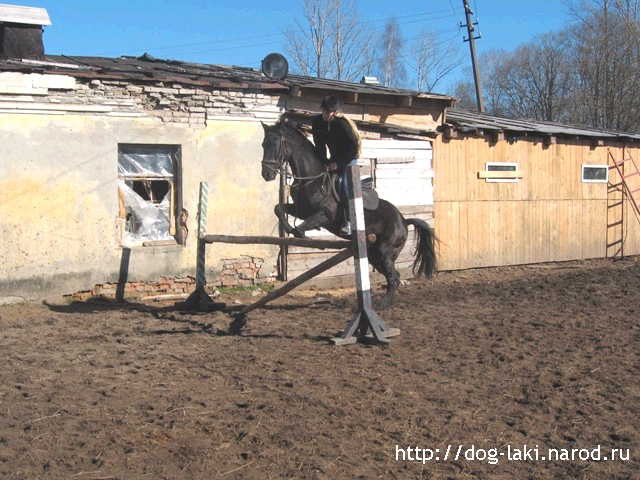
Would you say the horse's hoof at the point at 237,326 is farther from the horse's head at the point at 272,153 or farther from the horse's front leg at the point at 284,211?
the horse's head at the point at 272,153

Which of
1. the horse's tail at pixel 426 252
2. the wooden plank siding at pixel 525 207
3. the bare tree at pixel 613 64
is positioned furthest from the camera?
the bare tree at pixel 613 64

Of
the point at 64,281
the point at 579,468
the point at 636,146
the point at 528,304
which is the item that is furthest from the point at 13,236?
the point at 636,146

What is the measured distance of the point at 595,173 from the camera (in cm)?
1705

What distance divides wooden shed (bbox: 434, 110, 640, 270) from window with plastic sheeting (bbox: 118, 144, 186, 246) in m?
5.69

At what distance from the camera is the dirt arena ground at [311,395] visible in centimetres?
391

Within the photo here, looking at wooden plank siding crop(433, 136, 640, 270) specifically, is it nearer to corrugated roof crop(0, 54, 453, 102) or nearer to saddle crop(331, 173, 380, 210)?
corrugated roof crop(0, 54, 453, 102)

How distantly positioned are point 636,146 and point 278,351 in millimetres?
15053

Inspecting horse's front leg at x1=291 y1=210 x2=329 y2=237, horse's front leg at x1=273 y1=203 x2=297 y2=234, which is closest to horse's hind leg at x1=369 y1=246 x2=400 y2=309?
horse's front leg at x1=291 y1=210 x2=329 y2=237

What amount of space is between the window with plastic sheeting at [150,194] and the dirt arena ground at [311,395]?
6.83 feet

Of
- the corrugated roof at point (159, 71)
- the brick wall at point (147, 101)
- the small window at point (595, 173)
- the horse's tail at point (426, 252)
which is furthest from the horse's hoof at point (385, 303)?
the small window at point (595, 173)

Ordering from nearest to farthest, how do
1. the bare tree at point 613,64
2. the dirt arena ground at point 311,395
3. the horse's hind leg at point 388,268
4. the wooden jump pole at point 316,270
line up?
the dirt arena ground at point 311,395 → the wooden jump pole at point 316,270 → the horse's hind leg at point 388,268 → the bare tree at point 613,64

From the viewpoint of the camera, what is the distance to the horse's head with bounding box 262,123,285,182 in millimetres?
7559

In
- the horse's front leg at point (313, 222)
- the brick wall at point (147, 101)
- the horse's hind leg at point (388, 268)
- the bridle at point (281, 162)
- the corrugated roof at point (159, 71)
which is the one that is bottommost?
the horse's hind leg at point (388, 268)

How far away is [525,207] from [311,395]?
11.6 meters
